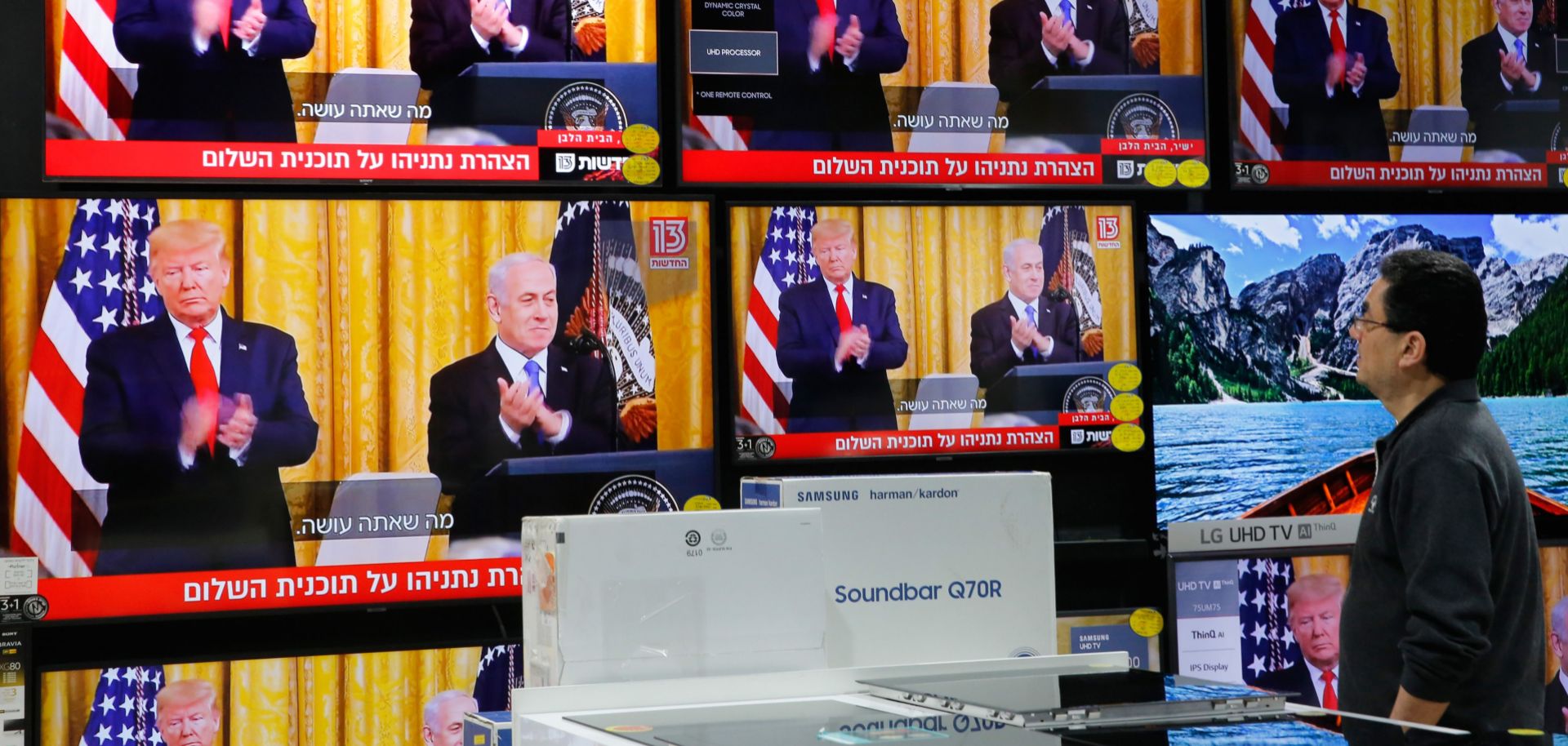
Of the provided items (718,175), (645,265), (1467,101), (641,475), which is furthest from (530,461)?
(1467,101)

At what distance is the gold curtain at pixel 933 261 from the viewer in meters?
4.11

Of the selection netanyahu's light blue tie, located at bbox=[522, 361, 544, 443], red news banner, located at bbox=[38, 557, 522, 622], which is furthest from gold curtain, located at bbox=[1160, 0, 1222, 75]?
red news banner, located at bbox=[38, 557, 522, 622]

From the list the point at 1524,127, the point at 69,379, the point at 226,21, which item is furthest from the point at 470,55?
the point at 1524,127

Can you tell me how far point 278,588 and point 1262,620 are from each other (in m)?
2.52

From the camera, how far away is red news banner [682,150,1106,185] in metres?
4.05

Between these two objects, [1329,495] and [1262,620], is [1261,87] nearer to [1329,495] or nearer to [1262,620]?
[1329,495]

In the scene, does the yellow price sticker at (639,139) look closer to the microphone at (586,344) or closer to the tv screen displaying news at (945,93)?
the tv screen displaying news at (945,93)

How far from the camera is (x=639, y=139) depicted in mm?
3996

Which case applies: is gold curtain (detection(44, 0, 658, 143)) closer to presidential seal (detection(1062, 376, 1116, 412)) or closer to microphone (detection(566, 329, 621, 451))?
microphone (detection(566, 329, 621, 451))

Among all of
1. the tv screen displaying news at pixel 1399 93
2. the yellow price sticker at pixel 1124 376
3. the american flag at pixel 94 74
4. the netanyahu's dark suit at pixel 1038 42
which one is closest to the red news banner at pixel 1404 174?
the tv screen displaying news at pixel 1399 93

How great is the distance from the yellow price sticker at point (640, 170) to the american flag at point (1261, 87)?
1616 millimetres

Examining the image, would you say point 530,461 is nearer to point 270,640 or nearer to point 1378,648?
point 270,640

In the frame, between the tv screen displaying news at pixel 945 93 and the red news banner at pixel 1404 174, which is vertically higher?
the tv screen displaying news at pixel 945 93

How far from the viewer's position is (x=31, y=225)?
355 centimetres
